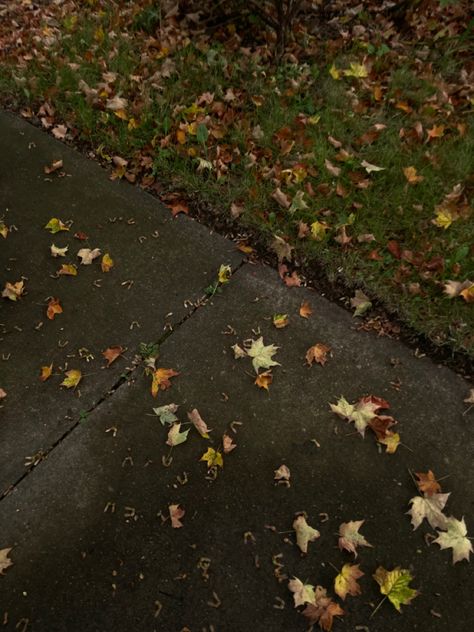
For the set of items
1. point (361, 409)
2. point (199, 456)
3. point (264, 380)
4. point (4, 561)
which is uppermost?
point (361, 409)

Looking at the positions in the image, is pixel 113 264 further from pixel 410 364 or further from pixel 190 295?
pixel 410 364

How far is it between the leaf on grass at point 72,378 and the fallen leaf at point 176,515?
74cm

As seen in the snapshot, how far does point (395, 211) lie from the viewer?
2.88 meters

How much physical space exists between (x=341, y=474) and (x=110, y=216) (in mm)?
1981

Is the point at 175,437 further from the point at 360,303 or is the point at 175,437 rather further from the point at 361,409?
the point at 360,303

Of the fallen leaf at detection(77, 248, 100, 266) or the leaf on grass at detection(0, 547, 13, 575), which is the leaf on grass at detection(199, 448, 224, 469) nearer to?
the leaf on grass at detection(0, 547, 13, 575)

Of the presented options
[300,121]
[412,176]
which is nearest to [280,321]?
[412,176]

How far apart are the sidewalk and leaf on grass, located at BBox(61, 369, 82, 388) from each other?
0.09 ft

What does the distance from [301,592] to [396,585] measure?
1.12 ft

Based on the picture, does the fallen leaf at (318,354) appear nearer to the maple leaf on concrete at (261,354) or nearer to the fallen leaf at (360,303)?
the maple leaf on concrete at (261,354)

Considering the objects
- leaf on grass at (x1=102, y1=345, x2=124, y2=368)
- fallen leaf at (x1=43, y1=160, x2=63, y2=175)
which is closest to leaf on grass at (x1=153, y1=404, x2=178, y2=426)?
leaf on grass at (x1=102, y1=345, x2=124, y2=368)

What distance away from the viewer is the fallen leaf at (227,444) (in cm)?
206

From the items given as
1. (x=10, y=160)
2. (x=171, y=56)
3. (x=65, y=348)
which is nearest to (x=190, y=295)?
(x=65, y=348)

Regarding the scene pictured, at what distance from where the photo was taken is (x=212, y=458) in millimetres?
2045
